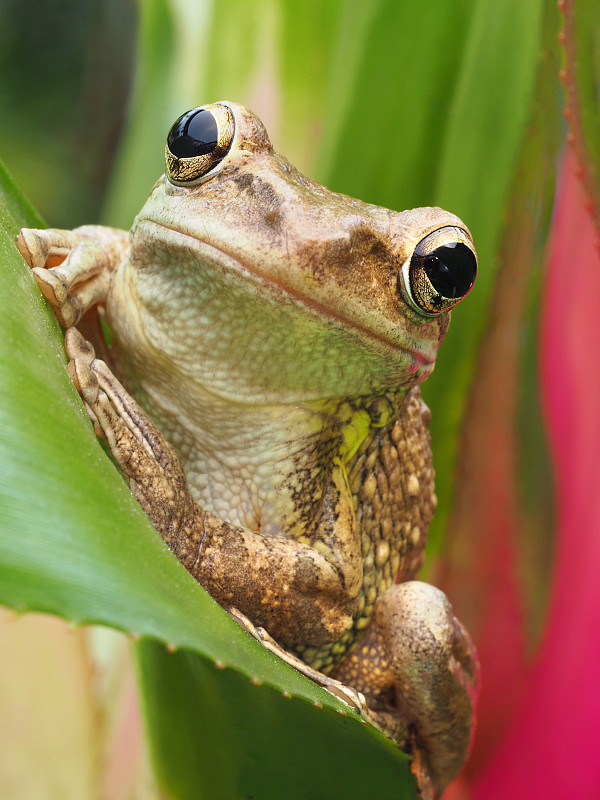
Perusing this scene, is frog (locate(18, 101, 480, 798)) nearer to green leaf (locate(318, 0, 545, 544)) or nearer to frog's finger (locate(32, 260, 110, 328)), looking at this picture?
frog's finger (locate(32, 260, 110, 328))

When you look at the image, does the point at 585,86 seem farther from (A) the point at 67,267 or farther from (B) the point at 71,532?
(B) the point at 71,532

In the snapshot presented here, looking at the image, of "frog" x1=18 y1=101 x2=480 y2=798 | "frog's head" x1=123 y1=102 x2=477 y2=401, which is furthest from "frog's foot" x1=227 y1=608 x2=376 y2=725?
"frog's head" x1=123 y1=102 x2=477 y2=401

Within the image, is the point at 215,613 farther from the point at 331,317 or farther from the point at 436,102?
the point at 436,102

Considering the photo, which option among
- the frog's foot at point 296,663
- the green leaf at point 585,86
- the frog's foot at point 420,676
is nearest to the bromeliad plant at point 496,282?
the green leaf at point 585,86

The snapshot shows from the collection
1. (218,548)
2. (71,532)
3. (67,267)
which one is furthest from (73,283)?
(71,532)

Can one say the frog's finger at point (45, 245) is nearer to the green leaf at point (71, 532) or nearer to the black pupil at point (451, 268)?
the green leaf at point (71, 532)

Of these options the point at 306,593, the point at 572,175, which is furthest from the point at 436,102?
the point at 306,593
